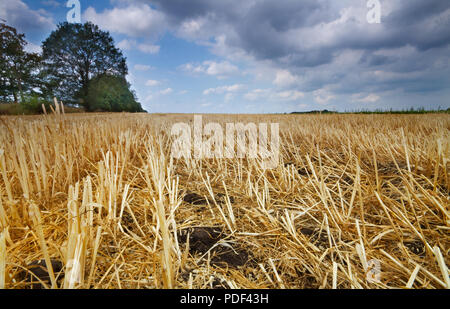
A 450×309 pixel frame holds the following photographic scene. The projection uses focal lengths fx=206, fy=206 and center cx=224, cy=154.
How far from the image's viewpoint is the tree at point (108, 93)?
16.3 m

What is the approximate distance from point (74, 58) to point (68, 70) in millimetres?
1071

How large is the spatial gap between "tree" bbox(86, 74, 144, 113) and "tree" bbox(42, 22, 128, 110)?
367 millimetres

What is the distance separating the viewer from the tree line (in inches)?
285

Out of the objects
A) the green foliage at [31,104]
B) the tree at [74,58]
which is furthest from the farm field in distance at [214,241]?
the tree at [74,58]

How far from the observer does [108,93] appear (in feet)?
56.7

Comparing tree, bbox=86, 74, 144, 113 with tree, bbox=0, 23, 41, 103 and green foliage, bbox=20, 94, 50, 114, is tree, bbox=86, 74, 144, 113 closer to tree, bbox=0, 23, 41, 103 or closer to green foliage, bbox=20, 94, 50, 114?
green foliage, bbox=20, 94, 50, 114

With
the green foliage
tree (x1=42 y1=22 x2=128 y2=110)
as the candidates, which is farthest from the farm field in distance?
tree (x1=42 y1=22 x2=128 y2=110)

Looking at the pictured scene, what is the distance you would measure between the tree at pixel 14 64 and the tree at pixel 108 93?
8.04 m

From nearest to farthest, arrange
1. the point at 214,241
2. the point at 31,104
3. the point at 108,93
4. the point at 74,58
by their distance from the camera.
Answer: the point at 214,241 < the point at 31,104 < the point at 74,58 < the point at 108,93

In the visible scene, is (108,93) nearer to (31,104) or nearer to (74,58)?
(74,58)

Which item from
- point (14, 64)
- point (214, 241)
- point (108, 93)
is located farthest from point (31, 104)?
point (214, 241)

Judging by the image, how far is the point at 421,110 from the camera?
486 inches
